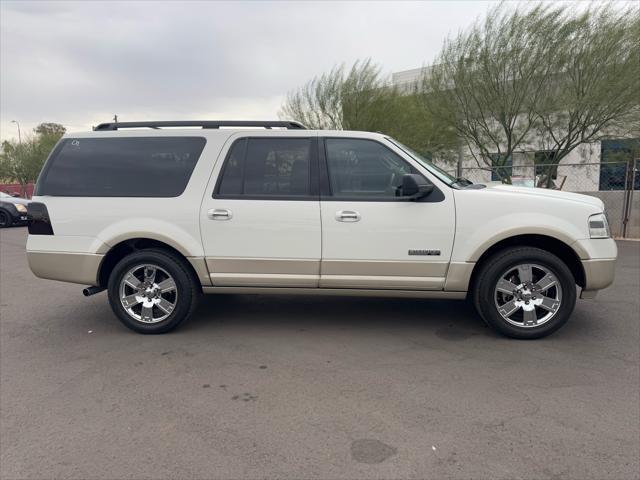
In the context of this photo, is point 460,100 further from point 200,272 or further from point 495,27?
point 200,272

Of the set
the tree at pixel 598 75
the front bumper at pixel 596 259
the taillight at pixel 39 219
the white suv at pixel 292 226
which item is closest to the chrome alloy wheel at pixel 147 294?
the white suv at pixel 292 226

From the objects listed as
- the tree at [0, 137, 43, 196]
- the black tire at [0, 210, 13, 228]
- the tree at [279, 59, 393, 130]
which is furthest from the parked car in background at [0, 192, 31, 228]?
the tree at [0, 137, 43, 196]

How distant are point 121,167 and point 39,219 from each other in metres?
0.94

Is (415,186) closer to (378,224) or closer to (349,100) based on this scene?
(378,224)

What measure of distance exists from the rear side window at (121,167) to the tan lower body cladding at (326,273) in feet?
3.05

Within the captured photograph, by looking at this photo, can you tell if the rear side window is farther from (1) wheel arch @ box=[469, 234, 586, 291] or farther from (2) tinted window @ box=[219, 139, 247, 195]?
(1) wheel arch @ box=[469, 234, 586, 291]

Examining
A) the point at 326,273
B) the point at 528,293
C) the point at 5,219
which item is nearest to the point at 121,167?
the point at 326,273

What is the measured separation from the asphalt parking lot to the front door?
603 millimetres

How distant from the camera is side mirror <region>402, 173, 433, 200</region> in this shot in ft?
13.1

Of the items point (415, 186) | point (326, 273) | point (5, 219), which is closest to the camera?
point (415, 186)

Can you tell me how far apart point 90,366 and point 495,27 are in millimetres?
12793

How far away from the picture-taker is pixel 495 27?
12.4 metres

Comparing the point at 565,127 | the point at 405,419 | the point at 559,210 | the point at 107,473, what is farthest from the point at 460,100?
the point at 107,473

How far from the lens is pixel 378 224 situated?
417 cm
